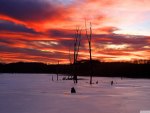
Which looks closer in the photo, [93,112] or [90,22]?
[93,112]

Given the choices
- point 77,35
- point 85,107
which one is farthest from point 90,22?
point 85,107

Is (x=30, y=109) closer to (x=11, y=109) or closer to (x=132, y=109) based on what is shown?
(x=11, y=109)

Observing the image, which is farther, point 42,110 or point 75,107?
point 75,107

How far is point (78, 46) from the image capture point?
9706 centimetres

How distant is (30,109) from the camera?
3566 cm

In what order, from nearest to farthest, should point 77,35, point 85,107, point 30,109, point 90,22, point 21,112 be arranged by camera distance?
point 21,112, point 30,109, point 85,107, point 90,22, point 77,35

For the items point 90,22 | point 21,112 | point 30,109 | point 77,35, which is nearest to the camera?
point 21,112

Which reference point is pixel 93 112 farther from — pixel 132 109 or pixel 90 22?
pixel 90 22

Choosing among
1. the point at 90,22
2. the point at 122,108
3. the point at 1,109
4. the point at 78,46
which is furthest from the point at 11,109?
the point at 78,46

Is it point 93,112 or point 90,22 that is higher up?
point 90,22

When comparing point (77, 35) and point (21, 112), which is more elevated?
point (77, 35)

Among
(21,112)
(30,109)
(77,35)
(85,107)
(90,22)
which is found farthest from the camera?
(77,35)

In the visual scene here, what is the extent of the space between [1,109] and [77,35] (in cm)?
6117

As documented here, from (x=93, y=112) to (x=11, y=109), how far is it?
8216 millimetres
